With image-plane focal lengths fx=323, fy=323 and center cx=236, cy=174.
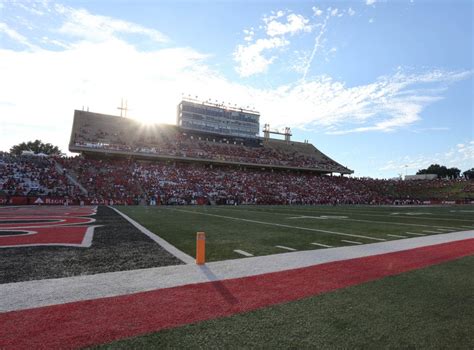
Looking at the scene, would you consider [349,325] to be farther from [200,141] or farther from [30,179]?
[200,141]

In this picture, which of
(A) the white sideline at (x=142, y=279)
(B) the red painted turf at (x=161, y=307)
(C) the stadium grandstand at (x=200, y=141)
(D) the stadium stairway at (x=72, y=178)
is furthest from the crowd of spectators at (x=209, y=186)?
(B) the red painted turf at (x=161, y=307)

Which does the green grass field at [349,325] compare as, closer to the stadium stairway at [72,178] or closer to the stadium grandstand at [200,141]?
the stadium stairway at [72,178]

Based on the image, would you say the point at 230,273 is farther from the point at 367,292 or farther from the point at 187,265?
the point at 367,292

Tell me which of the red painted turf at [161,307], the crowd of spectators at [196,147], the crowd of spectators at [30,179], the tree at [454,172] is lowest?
the red painted turf at [161,307]

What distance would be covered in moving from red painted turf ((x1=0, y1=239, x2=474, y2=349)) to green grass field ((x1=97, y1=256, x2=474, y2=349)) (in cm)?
25

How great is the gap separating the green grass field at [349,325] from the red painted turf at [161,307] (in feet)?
0.81

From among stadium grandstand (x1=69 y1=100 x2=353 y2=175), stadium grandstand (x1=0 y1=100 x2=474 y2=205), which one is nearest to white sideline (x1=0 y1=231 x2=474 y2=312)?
stadium grandstand (x1=0 y1=100 x2=474 y2=205)

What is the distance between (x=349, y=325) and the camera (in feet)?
11.4

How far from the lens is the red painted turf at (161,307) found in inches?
122

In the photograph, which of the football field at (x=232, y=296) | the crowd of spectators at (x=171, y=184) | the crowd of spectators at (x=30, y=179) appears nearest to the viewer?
the football field at (x=232, y=296)

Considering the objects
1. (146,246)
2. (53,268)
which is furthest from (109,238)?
(53,268)

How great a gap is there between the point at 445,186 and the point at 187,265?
72.8m

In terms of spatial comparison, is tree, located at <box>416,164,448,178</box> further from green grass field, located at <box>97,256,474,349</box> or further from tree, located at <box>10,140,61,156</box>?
green grass field, located at <box>97,256,474,349</box>

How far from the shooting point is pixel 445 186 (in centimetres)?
6488
